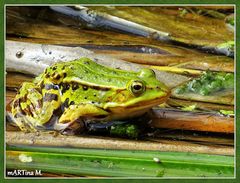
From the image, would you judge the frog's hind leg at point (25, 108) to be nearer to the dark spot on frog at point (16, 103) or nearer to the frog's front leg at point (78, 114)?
the dark spot on frog at point (16, 103)

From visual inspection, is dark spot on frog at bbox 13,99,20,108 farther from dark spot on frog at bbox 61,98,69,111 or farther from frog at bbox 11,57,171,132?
dark spot on frog at bbox 61,98,69,111

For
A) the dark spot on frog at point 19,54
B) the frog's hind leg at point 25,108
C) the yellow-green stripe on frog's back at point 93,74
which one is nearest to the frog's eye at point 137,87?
the yellow-green stripe on frog's back at point 93,74

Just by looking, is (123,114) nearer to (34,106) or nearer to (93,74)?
(93,74)

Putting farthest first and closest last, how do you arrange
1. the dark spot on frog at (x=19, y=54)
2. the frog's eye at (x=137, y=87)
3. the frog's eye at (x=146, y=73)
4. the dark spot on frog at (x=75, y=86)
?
the dark spot on frog at (x=19, y=54) < the dark spot on frog at (x=75, y=86) < the frog's eye at (x=146, y=73) < the frog's eye at (x=137, y=87)

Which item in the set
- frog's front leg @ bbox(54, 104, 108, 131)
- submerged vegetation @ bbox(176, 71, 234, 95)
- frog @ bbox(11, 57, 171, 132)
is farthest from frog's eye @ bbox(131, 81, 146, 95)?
submerged vegetation @ bbox(176, 71, 234, 95)

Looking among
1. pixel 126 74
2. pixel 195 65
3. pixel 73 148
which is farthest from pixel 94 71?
pixel 195 65

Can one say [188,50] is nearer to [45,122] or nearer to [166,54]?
[166,54]
